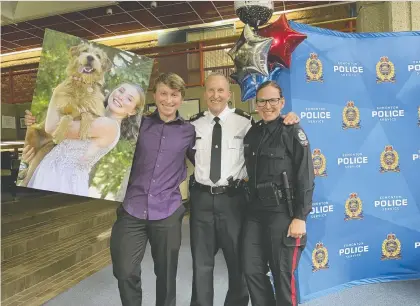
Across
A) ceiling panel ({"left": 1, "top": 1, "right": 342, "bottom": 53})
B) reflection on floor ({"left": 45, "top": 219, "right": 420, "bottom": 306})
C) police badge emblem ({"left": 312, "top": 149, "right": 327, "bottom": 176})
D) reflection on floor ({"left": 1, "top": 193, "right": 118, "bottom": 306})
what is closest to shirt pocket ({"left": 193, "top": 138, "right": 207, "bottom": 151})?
police badge emblem ({"left": 312, "top": 149, "right": 327, "bottom": 176})

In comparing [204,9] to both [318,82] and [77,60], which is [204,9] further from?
[77,60]

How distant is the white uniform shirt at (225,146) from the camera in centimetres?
204

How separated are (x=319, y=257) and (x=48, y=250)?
2.91 metres

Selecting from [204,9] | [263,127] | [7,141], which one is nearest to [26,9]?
[7,141]

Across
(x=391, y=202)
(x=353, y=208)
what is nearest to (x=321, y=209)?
(x=353, y=208)

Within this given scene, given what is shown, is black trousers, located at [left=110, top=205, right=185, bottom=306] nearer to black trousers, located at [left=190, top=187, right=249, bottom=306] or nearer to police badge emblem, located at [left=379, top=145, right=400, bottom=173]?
black trousers, located at [left=190, top=187, right=249, bottom=306]

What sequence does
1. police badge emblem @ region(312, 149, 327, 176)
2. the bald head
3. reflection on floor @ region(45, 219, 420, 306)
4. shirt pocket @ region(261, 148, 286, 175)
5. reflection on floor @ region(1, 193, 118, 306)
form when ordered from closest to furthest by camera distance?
shirt pocket @ region(261, 148, 286, 175) → the bald head → reflection on floor @ region(45, 219, 420, 306) → police badge emblem @ region(312, 149, 327, 176) → reflection on floor @ region(1, 193, 118, 306)

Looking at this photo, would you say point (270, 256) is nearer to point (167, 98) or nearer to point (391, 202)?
point (167, 98)

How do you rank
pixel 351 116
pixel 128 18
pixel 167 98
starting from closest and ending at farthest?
pixel 167 98
pixel 351 116
pixel 128 18

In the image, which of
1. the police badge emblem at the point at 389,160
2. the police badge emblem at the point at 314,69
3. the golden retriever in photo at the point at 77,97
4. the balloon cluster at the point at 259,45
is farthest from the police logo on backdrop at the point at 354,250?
the golden retriever in photo at the point at 77,97

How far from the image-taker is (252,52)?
7.80 ft

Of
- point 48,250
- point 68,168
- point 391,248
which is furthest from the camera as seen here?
point 48,250

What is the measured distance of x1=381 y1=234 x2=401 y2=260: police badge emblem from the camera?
303 centimetres

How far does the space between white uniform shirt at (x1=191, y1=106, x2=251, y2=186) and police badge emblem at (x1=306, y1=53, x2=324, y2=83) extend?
961mm
